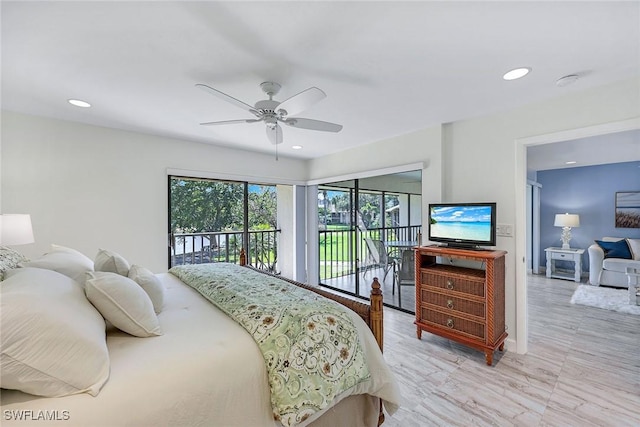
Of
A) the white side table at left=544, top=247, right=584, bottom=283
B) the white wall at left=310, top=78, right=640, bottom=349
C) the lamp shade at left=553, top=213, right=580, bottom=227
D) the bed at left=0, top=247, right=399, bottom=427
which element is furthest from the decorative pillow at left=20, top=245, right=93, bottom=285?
the lamp shade at left=553, top=213, right=580, bottom=227

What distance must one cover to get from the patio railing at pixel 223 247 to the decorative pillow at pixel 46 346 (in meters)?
2.84

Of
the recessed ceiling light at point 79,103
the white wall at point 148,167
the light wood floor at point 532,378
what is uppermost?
the recessed ceiling light at point 79,103

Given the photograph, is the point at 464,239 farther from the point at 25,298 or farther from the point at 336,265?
the point at 25,298

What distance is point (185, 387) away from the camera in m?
1.04

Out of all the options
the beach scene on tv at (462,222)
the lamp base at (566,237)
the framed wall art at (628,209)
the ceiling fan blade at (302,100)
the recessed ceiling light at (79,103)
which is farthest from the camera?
the lamp base at (566,237)

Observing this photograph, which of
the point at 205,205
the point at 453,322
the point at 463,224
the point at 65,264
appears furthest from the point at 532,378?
the point at 205,205

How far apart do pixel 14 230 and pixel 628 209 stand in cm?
859

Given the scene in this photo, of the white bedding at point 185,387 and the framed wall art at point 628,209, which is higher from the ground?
the framed wall art at point 628,209

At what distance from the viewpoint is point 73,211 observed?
300cm

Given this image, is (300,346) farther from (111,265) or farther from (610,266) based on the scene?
(610,266)

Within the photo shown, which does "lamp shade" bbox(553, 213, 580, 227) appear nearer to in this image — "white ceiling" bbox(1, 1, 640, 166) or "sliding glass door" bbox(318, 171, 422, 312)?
"sliding glass door" bbox(318, 171, 422, 312)

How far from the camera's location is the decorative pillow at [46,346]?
0.88 m

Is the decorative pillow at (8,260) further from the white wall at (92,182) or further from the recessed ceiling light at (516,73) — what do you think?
the recessed ceiling light at (516,73)

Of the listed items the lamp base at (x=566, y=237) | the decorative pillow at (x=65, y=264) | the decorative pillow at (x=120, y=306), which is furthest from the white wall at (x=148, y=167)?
the lamp base at (x=566, y=237)
